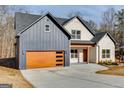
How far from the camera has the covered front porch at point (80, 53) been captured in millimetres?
27388

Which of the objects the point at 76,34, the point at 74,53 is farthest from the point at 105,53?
the point at 76,34

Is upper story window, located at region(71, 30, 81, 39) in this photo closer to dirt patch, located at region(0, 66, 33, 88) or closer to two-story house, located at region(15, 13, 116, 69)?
two-story house, located at region(15, 13, 116, 69)

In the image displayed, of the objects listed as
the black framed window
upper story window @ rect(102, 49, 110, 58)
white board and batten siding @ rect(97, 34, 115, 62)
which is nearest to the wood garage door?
the black framed window

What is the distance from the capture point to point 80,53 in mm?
28219

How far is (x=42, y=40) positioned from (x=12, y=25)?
72.7 ft

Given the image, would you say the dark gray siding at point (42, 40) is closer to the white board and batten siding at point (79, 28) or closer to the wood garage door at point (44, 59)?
the wood garage door at point (44, 59)

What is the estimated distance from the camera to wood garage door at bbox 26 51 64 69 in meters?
21.7

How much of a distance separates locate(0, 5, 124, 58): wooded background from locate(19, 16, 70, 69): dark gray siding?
2036 centimetres

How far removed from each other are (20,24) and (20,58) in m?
4.04

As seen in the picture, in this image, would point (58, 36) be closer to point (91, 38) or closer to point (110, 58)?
point (91, 38)

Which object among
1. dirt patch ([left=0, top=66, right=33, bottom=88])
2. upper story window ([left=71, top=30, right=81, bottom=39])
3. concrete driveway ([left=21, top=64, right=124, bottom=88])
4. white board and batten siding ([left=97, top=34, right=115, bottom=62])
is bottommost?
concrete driveway ([left=21, top=64, right=124, bottom=88])

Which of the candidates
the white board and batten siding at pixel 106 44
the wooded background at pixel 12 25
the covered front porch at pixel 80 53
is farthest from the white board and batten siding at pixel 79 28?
the wooded background at pixel 12 25

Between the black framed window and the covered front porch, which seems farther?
the black framed window
